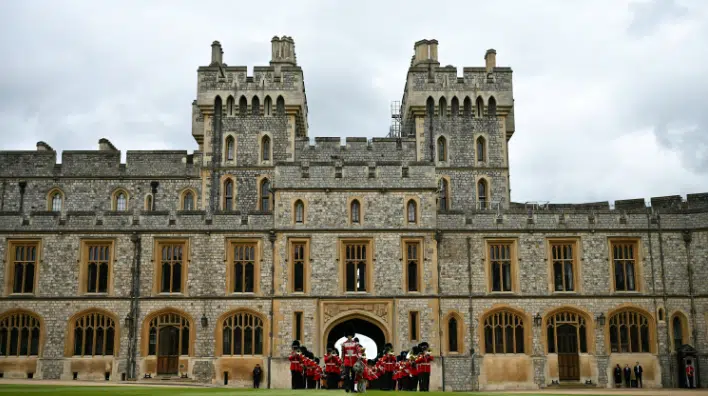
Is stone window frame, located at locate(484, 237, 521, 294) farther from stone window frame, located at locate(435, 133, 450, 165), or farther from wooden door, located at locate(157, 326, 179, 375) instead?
wooden door, located at locate(157, 326, 179, 375)

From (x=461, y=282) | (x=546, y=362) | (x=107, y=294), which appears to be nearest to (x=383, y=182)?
(x=461, y=282)

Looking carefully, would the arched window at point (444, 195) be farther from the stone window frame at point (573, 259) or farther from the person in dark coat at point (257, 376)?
the person in dark coat at point (257, 376)

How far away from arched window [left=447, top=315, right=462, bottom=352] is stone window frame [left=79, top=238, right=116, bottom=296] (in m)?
14.8

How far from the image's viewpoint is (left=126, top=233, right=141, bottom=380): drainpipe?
34312 mm

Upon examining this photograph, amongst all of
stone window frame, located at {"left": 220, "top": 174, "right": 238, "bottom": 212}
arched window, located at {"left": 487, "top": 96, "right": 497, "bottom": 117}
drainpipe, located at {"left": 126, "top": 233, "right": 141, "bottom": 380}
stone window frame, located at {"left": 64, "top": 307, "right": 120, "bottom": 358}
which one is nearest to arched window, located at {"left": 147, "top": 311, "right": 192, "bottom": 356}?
drainpipe, located at {"left": 126, "top": 233, "right": 141, "bottom": 380}

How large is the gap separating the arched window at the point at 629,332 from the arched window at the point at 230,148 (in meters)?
20.7

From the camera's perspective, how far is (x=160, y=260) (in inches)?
1394

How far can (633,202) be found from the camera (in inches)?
1538

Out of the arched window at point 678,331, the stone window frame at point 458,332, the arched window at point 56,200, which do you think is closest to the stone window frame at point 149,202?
the arched window at point 56,200

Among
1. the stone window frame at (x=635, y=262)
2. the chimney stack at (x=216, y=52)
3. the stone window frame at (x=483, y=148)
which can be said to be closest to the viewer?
the stone window frame at (x=635, y=262)

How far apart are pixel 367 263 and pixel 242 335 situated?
20.5 ft

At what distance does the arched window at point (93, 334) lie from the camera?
114ft

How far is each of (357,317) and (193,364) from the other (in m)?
7.30

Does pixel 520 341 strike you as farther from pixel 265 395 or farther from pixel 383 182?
pixel 265 395
